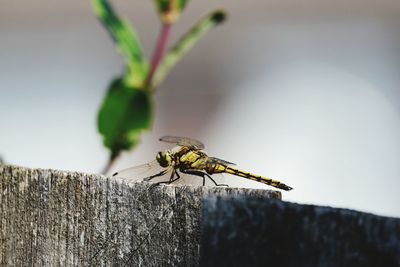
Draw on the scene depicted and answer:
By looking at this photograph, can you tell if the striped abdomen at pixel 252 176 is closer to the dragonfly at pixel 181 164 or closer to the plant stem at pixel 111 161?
the dragonfly at pixel 181 164

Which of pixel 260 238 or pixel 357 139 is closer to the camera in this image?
pixel 260 238

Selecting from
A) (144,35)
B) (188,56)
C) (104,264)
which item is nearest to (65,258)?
(104,264)

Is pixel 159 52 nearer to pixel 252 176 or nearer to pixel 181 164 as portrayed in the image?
pixel 181 164

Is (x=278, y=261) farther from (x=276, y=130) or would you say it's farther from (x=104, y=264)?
(x=276, y=130)

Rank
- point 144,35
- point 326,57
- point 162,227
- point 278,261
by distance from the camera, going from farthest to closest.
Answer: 1. point 326,57
2. point 144,35
3. point 162,227
4. point 278,261

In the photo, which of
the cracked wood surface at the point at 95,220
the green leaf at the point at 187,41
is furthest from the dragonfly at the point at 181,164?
the green leaf at the point at 187,41
